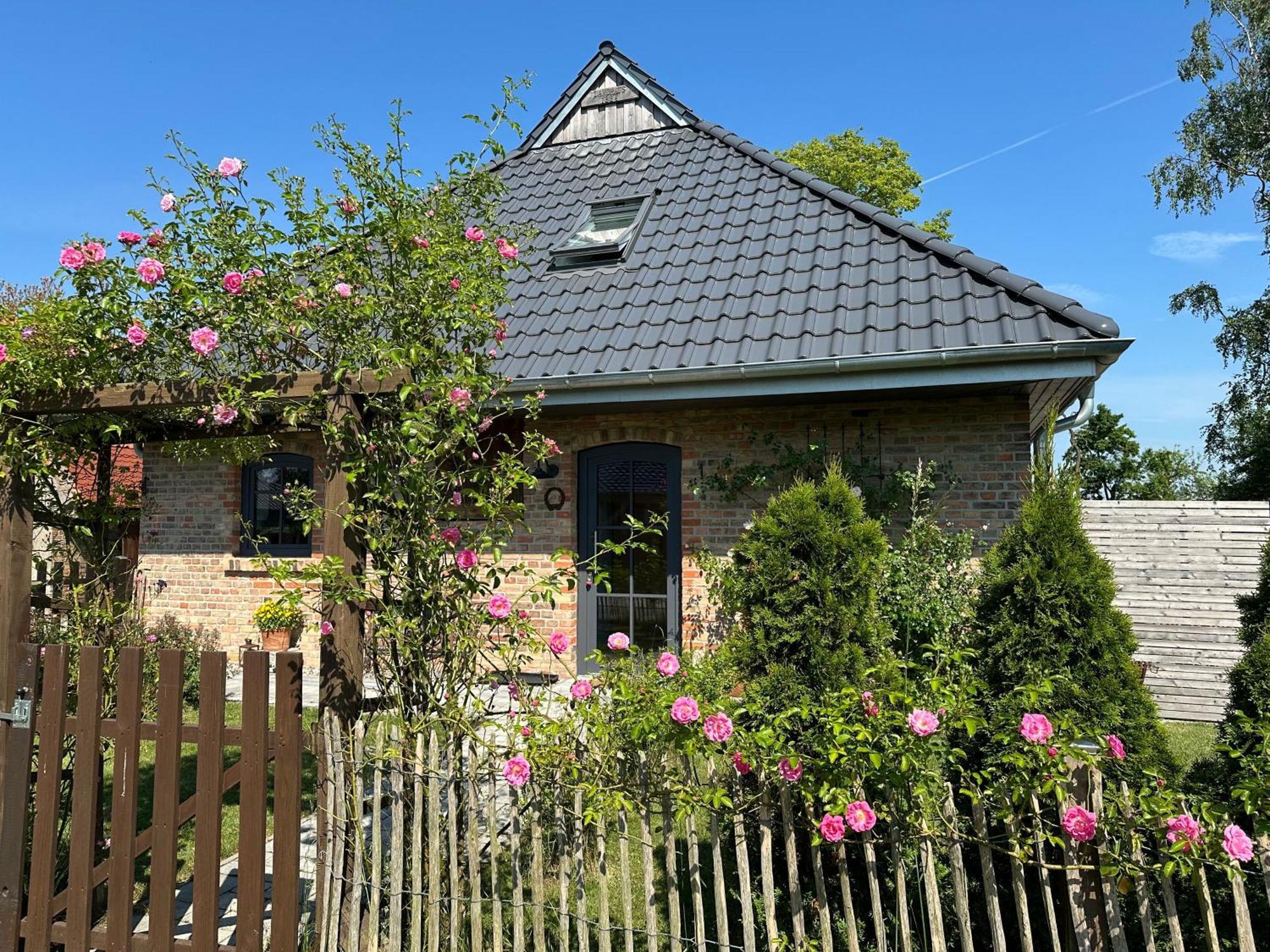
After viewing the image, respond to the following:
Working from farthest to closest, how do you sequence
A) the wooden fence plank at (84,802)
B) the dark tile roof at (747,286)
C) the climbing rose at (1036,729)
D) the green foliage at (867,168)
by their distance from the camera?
the green foliage at (867,168) < the dark tile roof at (747,286) < the wooden fence plank at (84,802) < the climbing rose at (1036,729)

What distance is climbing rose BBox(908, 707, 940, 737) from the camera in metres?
2.27

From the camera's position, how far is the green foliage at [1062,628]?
3.14 m

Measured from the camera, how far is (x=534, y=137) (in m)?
11.2

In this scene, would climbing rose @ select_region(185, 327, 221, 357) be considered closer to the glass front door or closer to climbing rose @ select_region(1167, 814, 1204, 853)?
climbing rose @ select_region(1167, 814, 1204, 853)

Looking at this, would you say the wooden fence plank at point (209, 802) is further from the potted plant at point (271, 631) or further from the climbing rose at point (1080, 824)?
the potted plant at point (271, 631)

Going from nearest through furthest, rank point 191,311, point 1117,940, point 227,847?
point 1117,940, point 191,311, point 227,847

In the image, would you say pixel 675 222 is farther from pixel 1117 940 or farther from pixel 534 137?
pixel 1117 940

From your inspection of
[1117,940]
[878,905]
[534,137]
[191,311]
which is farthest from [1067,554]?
[534,137]

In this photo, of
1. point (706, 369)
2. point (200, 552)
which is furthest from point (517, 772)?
point (200, 552)

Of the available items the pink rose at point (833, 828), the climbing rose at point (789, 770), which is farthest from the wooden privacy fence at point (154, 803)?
the pink rose at point (833, 828)

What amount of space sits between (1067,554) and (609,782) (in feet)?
7.24

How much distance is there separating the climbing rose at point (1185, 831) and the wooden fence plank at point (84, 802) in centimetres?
348

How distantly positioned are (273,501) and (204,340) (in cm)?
690

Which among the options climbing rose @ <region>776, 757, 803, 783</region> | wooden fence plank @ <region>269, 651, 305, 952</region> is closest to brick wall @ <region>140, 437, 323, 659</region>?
wooden fence plank @ <region>269, 651, 305, 952</region>
